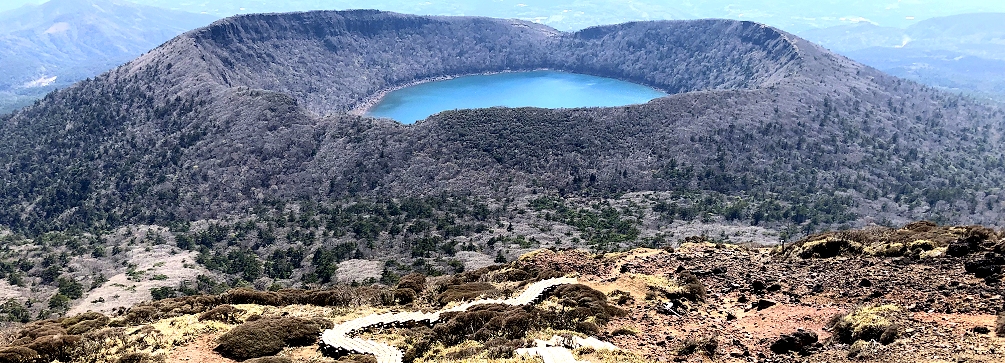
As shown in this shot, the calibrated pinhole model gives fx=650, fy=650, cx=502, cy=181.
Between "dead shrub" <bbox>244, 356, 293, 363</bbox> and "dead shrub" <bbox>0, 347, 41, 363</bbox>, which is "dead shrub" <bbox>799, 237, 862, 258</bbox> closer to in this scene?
"dead shrub" <bbox>244, 356, 293, 363</bbox>

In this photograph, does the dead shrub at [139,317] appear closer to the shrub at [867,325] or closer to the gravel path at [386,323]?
the gravel path at [386,323]

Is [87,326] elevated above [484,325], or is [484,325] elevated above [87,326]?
[484,325]

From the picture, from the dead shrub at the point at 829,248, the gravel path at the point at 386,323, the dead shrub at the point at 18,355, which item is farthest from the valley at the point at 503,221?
the gravel path at the point at 386,323

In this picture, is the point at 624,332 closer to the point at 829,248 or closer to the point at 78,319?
the point at 829,248

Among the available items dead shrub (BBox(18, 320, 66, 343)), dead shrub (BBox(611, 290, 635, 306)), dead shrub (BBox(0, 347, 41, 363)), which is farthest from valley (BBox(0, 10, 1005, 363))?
dead shrub (BBox(611, 290, 635, 306))

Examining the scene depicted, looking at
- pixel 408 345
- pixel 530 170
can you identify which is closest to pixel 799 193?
pixel 530 170

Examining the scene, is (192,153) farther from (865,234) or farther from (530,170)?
(865,234)

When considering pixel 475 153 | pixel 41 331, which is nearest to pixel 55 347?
pixel 41 331
